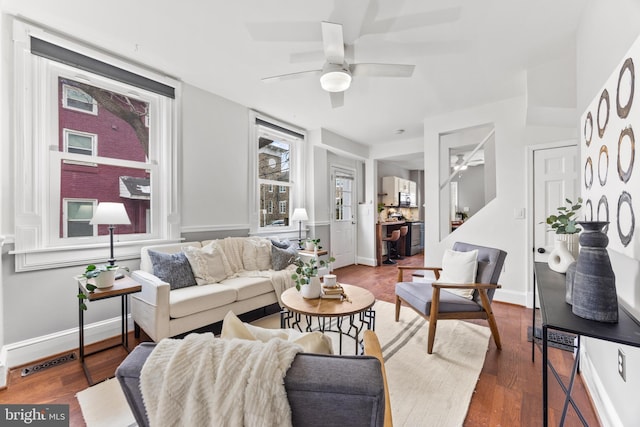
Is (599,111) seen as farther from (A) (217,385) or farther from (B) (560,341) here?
(A) (217,385)

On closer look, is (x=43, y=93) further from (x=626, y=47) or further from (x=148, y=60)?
(x=626, y=47)

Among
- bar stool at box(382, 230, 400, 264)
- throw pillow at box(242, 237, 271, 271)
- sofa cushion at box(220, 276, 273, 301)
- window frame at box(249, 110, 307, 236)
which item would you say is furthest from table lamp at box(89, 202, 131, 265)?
bar stool at box(382, 230, 400, 264)

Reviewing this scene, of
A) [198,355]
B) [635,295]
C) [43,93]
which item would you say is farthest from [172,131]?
[635,295]

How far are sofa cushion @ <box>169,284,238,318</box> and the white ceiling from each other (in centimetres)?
216

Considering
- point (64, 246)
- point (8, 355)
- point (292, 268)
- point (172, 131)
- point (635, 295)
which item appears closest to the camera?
point (635, 295)

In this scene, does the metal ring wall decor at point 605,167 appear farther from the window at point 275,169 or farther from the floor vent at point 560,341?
the window at point 275,169

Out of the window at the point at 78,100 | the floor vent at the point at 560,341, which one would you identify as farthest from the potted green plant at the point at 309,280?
the window at the point at 78,100

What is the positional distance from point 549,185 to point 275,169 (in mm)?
3606

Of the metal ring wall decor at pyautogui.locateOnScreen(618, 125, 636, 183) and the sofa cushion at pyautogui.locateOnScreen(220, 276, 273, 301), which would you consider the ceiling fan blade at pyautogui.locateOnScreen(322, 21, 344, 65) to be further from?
the sofa cushion at pyautogui.locateOnScreen(220, 276, 273, 301)

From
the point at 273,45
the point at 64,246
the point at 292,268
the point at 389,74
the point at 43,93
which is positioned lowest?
the point at 292,268

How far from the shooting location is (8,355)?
197 cm

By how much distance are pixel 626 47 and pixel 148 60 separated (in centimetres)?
343

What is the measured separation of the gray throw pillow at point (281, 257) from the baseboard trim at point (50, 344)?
1559 millimetres

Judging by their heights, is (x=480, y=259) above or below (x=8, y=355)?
above
